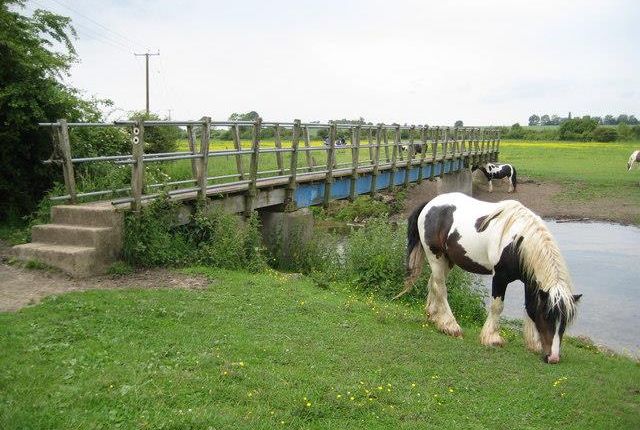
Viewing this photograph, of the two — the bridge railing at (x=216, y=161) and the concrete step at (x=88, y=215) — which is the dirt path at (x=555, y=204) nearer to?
the bridge railing at (x=216, y=161)

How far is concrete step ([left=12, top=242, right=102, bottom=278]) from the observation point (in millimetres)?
7953

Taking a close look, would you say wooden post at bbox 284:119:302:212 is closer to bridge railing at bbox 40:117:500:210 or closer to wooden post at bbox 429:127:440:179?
bridge railing at bbox 40:117:500:210

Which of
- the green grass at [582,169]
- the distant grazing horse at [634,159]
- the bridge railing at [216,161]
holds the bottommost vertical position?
the green grass at [582,169]

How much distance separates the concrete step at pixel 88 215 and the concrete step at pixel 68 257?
1.50 feet

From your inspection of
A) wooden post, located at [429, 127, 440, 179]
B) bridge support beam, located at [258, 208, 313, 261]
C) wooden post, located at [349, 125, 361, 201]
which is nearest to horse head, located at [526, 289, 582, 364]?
bridge support beam, located at [258, 208, 313, 261]

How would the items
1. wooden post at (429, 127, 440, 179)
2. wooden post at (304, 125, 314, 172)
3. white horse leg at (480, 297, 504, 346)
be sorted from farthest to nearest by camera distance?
wooden post at (429, 127, 440, 179) < wooden post at (304, 125, 314, 172) < white horse leg at (480, 297, 504, 346)

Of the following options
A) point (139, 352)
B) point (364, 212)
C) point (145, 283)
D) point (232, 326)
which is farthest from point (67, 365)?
point (364, 212)

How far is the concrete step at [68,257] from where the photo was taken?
7953 mm

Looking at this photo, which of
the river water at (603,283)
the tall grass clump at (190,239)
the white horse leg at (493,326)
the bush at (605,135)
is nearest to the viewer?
the white horse leg at (493,326)

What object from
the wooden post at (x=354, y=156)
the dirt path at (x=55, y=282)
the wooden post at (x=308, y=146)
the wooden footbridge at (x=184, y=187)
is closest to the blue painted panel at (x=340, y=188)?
the wooden footbridge at (x=184, y=187)

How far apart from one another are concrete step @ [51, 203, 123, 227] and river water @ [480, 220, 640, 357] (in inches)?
237

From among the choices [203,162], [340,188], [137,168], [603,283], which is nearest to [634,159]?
[603,283]

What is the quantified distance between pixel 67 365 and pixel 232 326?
1870mm

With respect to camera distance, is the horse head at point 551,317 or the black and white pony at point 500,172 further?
the black and white pony at point 500,172
